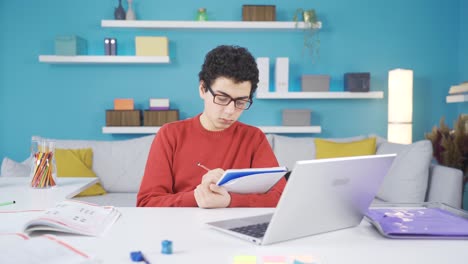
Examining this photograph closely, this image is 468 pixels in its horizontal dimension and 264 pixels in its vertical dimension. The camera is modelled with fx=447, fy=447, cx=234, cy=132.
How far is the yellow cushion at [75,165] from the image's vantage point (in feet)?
10.5

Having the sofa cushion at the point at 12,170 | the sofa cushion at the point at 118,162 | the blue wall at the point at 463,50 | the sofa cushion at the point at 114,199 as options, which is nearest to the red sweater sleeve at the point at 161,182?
the sofa cushion at the point at 114,199

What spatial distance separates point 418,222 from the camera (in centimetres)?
118

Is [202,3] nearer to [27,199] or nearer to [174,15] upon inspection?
[174,15]

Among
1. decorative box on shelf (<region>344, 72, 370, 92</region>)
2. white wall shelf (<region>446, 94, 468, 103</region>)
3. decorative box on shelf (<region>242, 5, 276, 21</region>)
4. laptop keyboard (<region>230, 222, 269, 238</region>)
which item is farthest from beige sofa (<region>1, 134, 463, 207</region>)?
laptop keyboard (<region>230, 222, 269, 238</region>)

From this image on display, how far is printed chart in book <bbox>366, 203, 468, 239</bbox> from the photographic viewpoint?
108 cm

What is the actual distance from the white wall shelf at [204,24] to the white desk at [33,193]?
6.93ft

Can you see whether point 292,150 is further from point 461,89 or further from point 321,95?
point 461,89

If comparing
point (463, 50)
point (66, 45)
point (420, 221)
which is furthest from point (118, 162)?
point (463, 50)

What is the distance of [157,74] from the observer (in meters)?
4.10

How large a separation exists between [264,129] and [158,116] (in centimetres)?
94

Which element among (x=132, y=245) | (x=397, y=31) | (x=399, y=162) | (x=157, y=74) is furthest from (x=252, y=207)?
(x=397, y=31)

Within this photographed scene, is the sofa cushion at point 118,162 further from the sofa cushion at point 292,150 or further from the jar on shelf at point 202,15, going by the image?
the jar on shelf at point 202,15

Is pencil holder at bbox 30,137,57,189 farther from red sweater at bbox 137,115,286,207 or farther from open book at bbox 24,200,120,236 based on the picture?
open book at bbox 24,200,120,236

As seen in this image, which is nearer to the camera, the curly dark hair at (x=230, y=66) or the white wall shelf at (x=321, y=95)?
the curly dark hair at (x=230, y=66)
